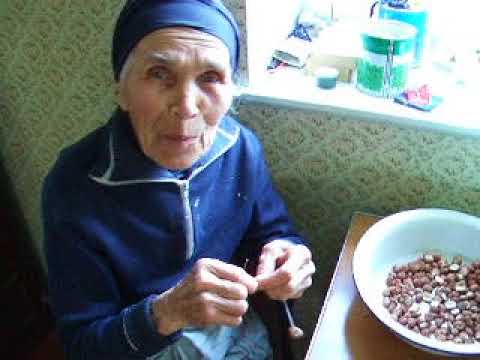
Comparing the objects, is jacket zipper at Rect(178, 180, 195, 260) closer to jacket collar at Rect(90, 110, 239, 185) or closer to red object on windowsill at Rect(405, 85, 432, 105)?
jacket collar at Rect(90, 110, 239, 185)

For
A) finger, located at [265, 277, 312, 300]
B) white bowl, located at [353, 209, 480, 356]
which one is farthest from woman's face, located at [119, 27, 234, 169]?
white bowl, located at [353, 209, 480, 356]

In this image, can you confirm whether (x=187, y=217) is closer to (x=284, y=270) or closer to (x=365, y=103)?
(x=284, y=270)

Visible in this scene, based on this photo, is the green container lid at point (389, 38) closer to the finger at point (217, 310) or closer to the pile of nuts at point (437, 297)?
the pile of nuts at point (437, 297)

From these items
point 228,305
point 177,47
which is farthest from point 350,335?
point 177,47

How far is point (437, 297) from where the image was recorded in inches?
41.4

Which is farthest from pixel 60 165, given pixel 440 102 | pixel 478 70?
pixel 478 70

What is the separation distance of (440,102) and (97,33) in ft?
2.58

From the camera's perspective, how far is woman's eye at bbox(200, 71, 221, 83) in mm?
927

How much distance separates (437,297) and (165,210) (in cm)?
55

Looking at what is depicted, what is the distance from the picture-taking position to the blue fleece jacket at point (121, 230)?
38.7 inches

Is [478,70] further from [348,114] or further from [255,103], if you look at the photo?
[255,103]

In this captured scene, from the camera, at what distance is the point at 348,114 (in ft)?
3.87

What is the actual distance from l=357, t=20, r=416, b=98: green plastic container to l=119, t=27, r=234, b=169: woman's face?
1.23 feet

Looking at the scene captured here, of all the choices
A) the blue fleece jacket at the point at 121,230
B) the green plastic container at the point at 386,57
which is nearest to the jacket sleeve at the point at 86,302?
the blue fleece jacket at the point at 121,230
